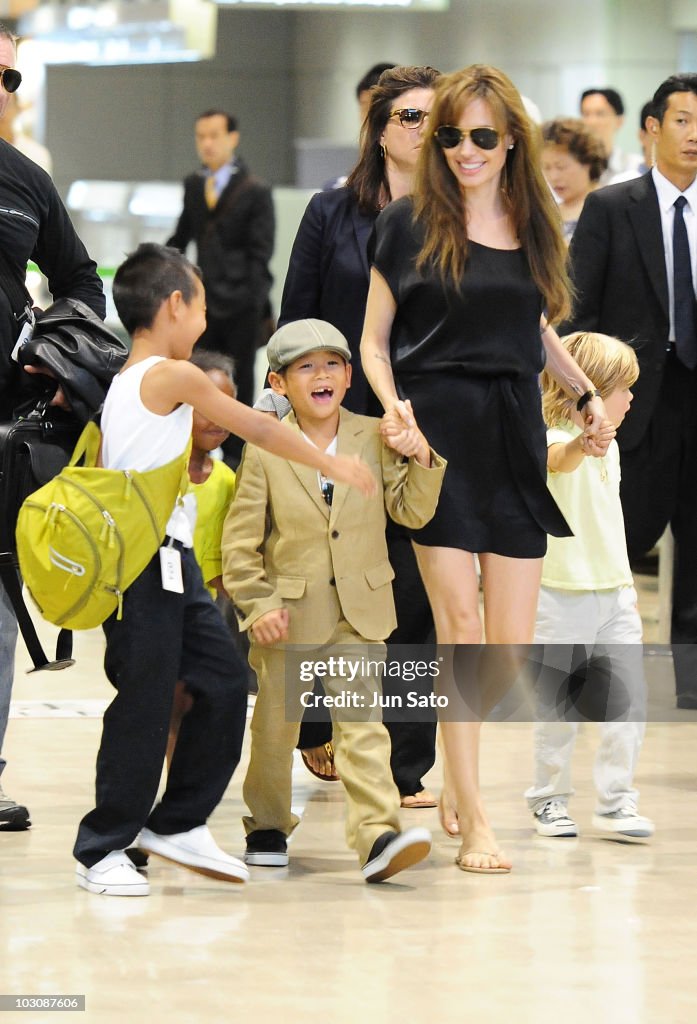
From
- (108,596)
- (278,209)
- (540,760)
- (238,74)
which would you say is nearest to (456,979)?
(108,596)

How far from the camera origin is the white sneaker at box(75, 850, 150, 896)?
3869mm

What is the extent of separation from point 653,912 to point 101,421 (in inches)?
61.3

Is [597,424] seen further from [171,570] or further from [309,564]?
[171,570]

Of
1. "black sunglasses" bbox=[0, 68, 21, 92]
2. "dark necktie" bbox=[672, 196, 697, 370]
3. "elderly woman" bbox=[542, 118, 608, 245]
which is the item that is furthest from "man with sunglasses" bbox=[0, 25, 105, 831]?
"elderly woman" bbox=[542, 118, 608, 245]

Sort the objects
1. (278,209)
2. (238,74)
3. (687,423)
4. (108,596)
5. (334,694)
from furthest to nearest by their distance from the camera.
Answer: (238,74) < (278,209) < (687,423) < (334,694) < (108,596)

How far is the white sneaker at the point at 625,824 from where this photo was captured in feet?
14.8

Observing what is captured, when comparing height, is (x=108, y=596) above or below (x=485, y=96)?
below

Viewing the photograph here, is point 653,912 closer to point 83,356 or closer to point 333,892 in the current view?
point 333,892

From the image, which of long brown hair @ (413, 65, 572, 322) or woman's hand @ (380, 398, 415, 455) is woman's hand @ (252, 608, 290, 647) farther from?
long brown hair @ (413, 65, 572, 322)

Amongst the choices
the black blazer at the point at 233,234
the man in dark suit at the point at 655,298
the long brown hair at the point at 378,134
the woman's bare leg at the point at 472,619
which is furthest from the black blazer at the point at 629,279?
the black blazer at the point at 233,234

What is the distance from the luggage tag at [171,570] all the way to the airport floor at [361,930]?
2.16 feet

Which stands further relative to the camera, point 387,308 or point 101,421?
point 387,308

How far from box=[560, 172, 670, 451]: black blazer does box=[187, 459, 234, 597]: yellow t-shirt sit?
1.72 m

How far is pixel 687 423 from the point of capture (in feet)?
19.0
